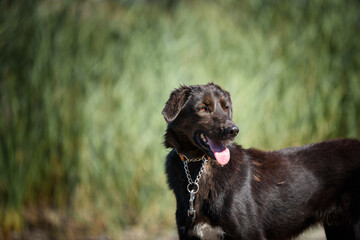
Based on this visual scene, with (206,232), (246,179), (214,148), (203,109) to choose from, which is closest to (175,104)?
(203,109)

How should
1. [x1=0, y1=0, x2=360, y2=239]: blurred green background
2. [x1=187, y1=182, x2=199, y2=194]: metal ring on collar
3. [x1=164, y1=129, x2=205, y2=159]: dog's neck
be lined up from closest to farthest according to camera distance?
[x1=187, y1=182, x2=199, y2=194]: metal ring on collar → [x1=164, y1=129, x2=205, y2=159]: dog's neck → [x1=0, y1=0, x2=360, y2=239]: blurred green background

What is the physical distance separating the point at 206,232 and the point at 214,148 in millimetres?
655

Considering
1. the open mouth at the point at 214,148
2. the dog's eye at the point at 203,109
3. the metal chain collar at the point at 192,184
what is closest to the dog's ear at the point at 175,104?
the dog's eye at the point at 203,109

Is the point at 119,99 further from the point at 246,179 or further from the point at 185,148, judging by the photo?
the point at 246,179

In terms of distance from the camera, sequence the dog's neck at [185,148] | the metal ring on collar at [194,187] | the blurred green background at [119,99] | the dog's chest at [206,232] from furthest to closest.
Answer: the blurred green background at [119,99], the dog's neck at [185,148], the metal ring on collar at [194,187], the dog's chest at [206,232]

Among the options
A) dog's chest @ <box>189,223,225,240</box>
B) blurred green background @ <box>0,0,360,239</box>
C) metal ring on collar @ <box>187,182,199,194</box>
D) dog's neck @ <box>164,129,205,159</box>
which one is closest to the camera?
dog's chest @ <box>189,223,225,240</box>

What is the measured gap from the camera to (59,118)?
15.8ft

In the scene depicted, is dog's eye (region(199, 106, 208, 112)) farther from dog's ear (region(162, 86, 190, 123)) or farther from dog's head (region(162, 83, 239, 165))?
dog's ear (region(162, 86, 190, 123))

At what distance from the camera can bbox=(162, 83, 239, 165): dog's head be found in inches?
117

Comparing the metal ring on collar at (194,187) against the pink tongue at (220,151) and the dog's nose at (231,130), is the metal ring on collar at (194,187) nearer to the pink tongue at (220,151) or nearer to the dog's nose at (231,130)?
the pink tongue at (220,151)

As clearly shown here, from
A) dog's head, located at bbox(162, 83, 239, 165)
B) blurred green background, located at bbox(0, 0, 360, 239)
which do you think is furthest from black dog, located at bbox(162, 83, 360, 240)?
blurred green background, located at bbox(0, 0, 360, 239)

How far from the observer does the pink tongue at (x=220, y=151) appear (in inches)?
114

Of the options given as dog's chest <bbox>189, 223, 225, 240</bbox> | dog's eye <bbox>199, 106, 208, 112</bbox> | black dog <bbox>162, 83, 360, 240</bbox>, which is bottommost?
dog's chest <bbox>189, 223, 225, 240</bbox>

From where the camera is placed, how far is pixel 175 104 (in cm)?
314
